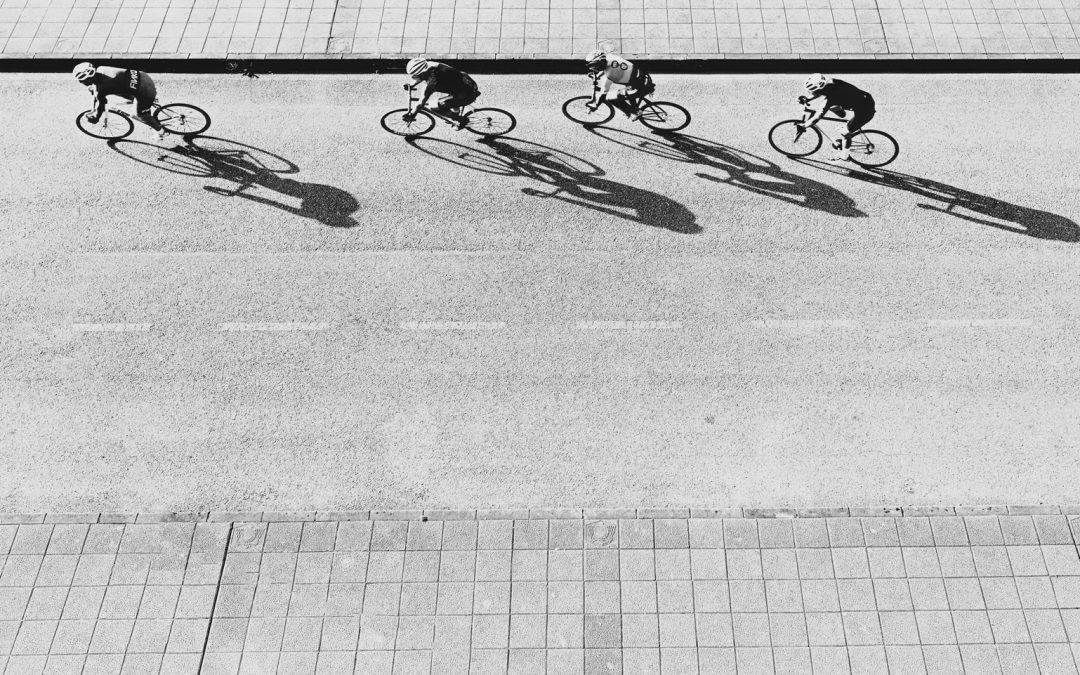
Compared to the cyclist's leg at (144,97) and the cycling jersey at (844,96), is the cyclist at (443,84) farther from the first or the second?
the cycling jersey at (844,96)

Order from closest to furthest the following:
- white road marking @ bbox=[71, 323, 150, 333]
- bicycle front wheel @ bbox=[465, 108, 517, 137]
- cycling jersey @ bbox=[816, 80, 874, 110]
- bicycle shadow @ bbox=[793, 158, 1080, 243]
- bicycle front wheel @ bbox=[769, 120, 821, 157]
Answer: white road marking @ bbox=[71, 323, 150, 333] → cycling jersey @ bbox=[816, 80, 874, 110] → bicycle shadow @ bbox=[793, 158, 1080, 243] → bicycle front wheel @ bbox=[769, 120, 821, 157] → bicycle front wheel @ bbox=[465, 108, 517, 137]

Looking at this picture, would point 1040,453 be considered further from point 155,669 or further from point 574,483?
point 155,669

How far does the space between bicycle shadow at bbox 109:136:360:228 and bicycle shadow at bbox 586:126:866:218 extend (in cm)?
413

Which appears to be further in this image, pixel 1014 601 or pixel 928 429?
pixel 928 429

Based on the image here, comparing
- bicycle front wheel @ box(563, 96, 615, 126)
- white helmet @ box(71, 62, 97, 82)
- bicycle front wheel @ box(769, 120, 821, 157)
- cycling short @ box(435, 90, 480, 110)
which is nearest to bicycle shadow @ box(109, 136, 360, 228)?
white helmet @ box(71, 62, 97, 82)

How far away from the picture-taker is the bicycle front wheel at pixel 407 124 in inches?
474

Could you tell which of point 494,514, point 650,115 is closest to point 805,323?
point 650,115

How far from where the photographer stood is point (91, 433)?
31.0 feet

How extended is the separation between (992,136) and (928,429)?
545 centimetres

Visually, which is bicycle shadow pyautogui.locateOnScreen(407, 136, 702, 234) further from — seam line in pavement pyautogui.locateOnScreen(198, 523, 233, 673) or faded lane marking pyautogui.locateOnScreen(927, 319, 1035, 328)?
seam line in pavement pyautogui.locateOnScreen(198, 523, 233, 673)

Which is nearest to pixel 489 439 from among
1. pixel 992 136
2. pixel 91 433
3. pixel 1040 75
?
pixel 91 433

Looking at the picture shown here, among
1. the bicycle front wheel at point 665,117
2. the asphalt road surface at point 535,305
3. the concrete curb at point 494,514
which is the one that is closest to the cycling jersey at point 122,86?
the asphalt road surface at point 535,305

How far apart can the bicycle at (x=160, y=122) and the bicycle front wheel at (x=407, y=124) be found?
2.70 meters

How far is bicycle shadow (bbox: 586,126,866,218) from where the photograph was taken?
37.5ft
